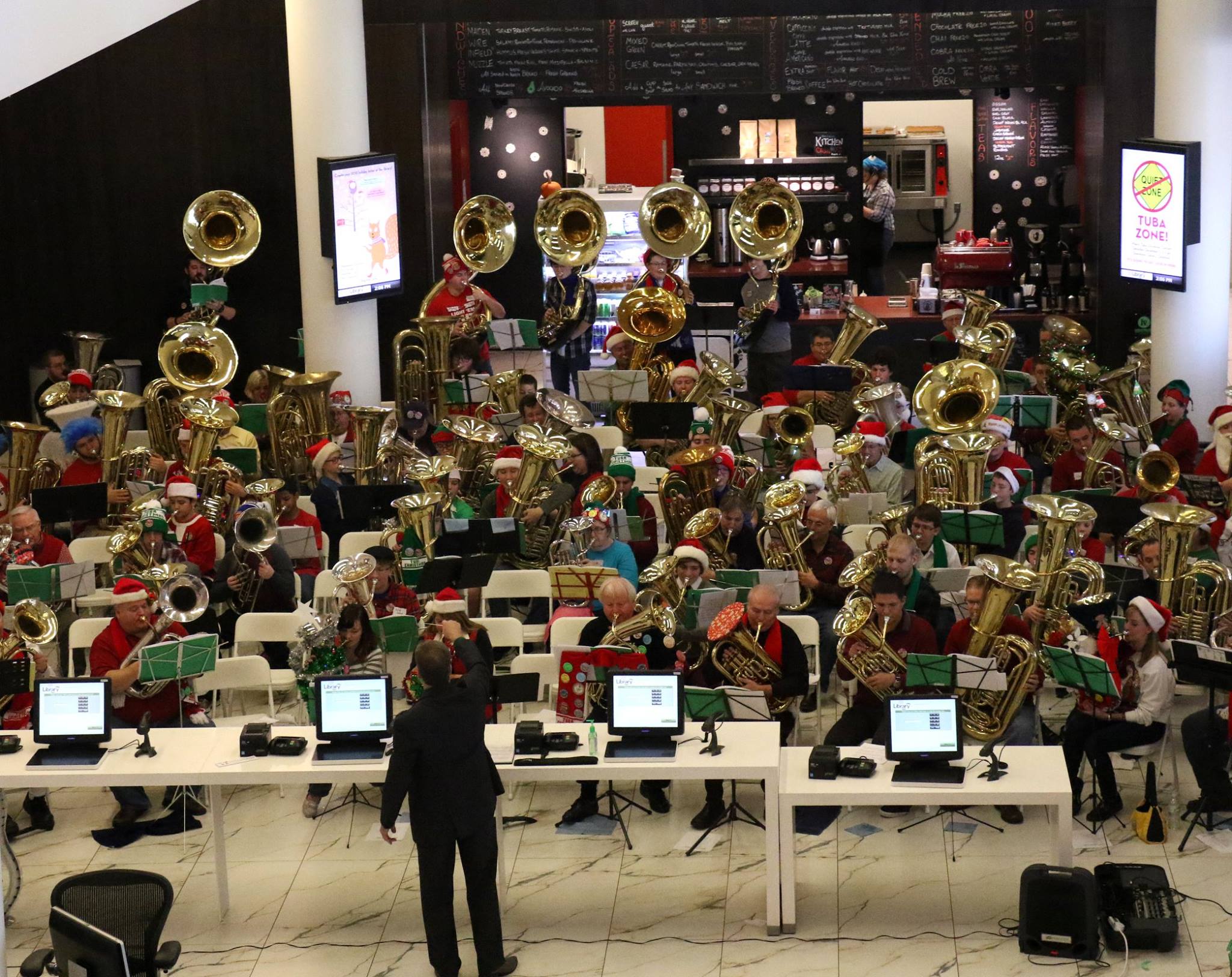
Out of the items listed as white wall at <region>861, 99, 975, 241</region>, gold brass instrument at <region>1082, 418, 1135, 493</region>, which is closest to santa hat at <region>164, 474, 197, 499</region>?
gold brass instrument at <region>1082, 418, 1135, 493</region>

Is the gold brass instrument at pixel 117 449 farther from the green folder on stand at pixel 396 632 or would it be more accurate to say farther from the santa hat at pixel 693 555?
the santa hat at pixel 693 555

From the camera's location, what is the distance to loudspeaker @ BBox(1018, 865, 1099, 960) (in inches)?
267

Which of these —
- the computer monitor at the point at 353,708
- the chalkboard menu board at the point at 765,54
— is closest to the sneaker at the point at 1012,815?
the computer monitor at the point at 353,708

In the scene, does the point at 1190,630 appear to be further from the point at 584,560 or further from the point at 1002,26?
the point at 1002,26

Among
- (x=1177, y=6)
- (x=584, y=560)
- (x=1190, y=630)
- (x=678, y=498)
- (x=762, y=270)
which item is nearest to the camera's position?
(x=1190, y=630)

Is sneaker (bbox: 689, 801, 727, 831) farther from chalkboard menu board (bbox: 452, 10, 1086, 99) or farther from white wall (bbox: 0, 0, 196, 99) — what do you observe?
chalkboard menu board (bbox: 452, 10, 1086, 99)

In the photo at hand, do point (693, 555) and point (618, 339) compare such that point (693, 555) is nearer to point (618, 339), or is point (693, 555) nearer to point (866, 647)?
point (866, 647)

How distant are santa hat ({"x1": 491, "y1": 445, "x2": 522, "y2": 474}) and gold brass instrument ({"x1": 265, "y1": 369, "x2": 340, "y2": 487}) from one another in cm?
185

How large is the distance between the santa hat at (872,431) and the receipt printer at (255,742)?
4.44 meters

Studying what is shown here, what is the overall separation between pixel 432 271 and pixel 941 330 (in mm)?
4258

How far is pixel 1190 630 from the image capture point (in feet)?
28.5

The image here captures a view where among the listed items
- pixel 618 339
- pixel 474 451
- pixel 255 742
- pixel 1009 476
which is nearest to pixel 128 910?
pixel 255 742

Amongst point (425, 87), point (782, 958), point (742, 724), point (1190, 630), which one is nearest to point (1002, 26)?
point (425, 87)

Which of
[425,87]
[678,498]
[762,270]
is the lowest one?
[678,498]
